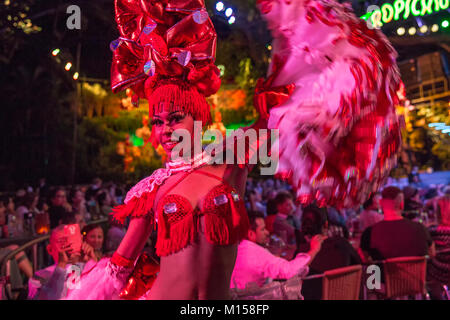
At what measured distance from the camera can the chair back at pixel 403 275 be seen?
402cm

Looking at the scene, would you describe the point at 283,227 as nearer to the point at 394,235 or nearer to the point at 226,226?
the point at 394,235

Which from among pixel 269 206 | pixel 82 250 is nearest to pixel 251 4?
pixel 269 206

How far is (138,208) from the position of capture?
1733 mm

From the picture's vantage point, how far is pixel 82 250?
10.3 ft

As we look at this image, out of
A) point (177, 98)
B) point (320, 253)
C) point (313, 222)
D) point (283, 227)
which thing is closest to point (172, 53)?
point (177, 98)

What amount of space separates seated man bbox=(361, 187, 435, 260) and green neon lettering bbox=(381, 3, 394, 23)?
8.07m

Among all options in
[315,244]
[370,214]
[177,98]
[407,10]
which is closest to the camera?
[177,98]

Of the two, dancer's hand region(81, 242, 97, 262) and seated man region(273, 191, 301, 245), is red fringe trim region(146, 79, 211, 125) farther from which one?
seated man region(273, 191, 301, 245)

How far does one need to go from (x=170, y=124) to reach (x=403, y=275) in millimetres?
3213

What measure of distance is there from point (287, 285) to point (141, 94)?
5.35ft

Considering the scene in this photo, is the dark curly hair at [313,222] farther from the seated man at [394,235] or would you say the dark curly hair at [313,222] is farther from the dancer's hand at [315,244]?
the seated man at [394,235]

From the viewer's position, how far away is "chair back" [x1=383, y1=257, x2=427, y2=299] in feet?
13.2

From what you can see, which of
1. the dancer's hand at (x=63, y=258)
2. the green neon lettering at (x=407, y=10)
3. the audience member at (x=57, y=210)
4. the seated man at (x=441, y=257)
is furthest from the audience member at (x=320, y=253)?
the green neon lettering at (x=407, y=10)
